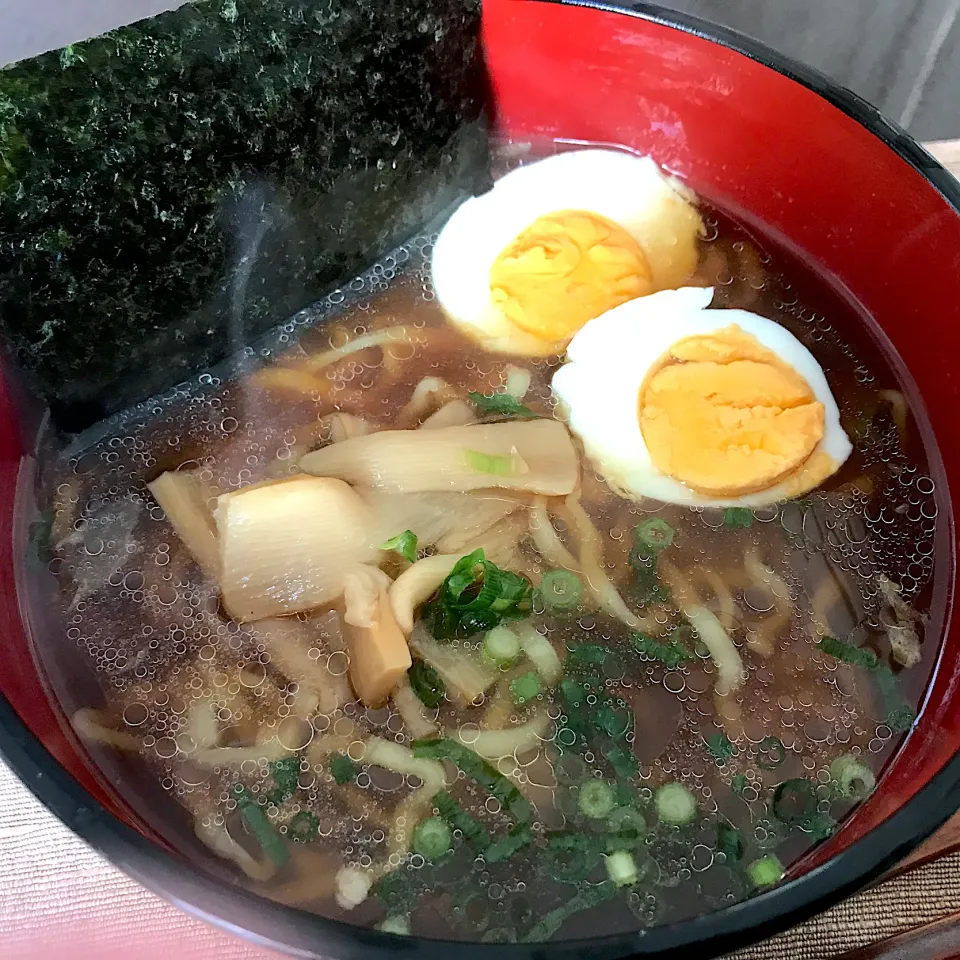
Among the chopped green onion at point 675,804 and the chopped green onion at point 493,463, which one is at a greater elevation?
the chopped green onion at point 493,463

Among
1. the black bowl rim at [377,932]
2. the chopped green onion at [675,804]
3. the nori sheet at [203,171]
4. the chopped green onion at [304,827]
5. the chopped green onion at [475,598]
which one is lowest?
the chopped green onion at [675,804]

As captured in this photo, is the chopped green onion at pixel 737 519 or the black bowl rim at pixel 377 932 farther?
the chopped green onion at pixel 737 519

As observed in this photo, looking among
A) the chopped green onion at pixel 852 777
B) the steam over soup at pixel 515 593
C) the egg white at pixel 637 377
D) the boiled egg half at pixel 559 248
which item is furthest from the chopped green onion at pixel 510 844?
the boiled egg half at pixel 559 248

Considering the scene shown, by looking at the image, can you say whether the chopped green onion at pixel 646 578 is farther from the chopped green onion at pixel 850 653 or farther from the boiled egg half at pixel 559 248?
the boiled egg half at pixel 559 248

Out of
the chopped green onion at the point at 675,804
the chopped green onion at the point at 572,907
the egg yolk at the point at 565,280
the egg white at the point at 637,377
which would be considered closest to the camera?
the chopped green onion at the point at 572,907

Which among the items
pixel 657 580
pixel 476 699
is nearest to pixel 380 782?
pixel 476 699

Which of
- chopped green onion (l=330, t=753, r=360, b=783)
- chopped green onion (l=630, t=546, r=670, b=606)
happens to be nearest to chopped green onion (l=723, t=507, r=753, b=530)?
chopped green onion (l=630, t=546, r=670, b=606)

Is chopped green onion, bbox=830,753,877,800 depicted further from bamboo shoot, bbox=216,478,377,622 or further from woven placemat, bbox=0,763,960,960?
bamboo shoot, bbox=216,478,377,622
